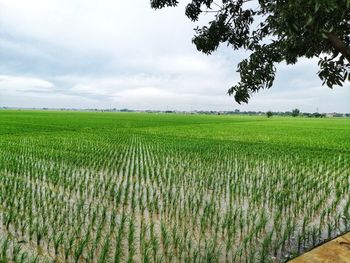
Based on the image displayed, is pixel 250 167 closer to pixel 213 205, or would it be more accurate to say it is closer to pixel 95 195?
pixel 213 205

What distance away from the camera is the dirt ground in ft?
11.9

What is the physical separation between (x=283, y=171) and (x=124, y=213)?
662 cm

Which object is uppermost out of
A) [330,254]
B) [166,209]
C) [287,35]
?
[287,35]

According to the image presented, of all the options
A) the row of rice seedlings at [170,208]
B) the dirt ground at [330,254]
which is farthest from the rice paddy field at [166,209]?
the dirt ground at [330,254]

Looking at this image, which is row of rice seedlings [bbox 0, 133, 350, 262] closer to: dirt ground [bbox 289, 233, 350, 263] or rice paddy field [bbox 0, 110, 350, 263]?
rice paddy field [bbox 0, 110, 350, 263]

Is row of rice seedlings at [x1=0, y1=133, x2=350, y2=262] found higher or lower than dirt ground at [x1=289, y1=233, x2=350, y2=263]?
lower

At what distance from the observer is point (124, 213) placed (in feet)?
21.5

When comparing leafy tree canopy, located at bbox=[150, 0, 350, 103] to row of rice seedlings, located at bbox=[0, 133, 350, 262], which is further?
row of rice seedlings, located at bbox=[0, 133, 350, 262]

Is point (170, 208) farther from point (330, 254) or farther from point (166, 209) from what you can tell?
point (330, 254)

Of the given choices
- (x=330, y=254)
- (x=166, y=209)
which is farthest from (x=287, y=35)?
(x=166, y=209)

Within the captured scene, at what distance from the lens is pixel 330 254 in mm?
3785

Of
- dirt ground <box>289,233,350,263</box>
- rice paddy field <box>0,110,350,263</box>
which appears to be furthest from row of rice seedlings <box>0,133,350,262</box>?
dirt ground <box>289,233,350,263</box>

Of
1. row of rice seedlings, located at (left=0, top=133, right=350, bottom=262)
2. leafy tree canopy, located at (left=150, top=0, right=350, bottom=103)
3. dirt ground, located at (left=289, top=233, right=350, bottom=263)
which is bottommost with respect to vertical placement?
row of rice seedlings, located at (left=0, top=133, right=350, bottom=262)

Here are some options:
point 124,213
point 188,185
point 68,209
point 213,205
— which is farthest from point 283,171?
point 68,209
